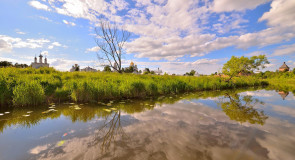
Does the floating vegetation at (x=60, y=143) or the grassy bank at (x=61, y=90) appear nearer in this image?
the floating vegetation at (x=60, y=143)

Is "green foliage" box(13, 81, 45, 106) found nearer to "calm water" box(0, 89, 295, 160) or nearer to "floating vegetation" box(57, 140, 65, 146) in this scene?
"calm water" box(0, 89, 295, 160)

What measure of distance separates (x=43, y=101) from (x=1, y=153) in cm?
411

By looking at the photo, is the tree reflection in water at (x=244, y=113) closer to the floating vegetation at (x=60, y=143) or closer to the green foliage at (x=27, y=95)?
the floating vegetation at (x=60, y=143)

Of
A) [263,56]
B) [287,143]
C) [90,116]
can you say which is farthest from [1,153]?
[263,56]

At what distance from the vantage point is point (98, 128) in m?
3.36

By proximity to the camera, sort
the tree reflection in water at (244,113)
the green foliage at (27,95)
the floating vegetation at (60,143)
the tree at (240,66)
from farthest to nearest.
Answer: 1. the tree at (240,66)
2. the green foliage at (27,95)
3. the tree reflection in water at (244,113)
4. the floating vegetation at (60,143)

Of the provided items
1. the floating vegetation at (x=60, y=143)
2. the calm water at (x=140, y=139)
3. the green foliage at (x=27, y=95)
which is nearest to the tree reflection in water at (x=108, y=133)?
the calm water at (x=140, y=139)

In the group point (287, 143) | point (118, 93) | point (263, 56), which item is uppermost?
point (263, 56)

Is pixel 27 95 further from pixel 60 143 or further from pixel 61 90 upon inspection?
pixel 60 143

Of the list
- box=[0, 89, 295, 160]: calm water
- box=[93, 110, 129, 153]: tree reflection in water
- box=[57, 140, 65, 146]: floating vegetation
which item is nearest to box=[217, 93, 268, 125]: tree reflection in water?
box=[0, 89, 295, 160]: calm water

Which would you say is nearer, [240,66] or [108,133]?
[108,133]

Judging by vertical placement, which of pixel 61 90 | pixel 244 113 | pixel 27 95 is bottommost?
pixel 244 113

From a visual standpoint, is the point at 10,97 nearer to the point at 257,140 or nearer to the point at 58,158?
the point at 58,158

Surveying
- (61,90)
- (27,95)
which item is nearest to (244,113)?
(61,90)
